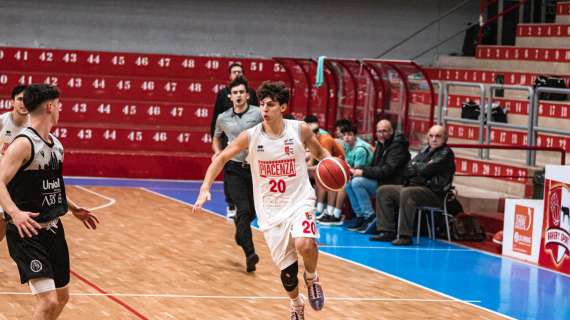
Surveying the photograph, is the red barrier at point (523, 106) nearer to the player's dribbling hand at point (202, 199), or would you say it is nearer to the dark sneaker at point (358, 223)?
the dark sneaker at point (358, 223)

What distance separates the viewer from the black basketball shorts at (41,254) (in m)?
6.11

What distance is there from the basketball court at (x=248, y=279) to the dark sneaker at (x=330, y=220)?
45 centimetres

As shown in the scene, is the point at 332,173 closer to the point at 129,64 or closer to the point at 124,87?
the point at 124,87

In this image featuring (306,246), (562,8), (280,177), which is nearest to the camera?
(306,246)

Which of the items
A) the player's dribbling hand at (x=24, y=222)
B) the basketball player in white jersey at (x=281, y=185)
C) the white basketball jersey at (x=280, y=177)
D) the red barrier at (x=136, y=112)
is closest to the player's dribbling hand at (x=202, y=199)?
the basketball player in white jersey at (x=281, y=185)

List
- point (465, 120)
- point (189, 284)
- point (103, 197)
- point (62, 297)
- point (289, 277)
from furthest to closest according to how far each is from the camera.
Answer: point (103, 197)
point (465, 120)
point (189, 284)
point (289, 277)
point (62, 297)

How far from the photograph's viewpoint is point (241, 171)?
34.4 feet

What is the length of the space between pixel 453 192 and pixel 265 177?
19.7ft

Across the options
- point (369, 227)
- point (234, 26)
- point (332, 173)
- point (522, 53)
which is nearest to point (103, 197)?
point (369, 227)

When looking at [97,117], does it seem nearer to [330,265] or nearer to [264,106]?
[330,265]

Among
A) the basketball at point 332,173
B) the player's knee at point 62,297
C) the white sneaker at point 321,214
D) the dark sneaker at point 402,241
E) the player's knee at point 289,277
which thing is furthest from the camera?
the white sneaker at point 321,214

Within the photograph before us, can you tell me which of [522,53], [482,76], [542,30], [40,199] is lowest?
[40,199]

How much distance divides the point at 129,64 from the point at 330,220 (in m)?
7.94

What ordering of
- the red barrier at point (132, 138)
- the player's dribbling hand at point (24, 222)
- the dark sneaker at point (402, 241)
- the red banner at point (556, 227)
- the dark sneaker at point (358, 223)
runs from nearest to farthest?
1. the player's dribbling hand at point (24, 222)
2. the red banner at point (556, 227)
3. the dark sneaker at point (402, 241)
4. the dark sneaker at point (358, 223)
5. the red barrier at point (132, 138)
